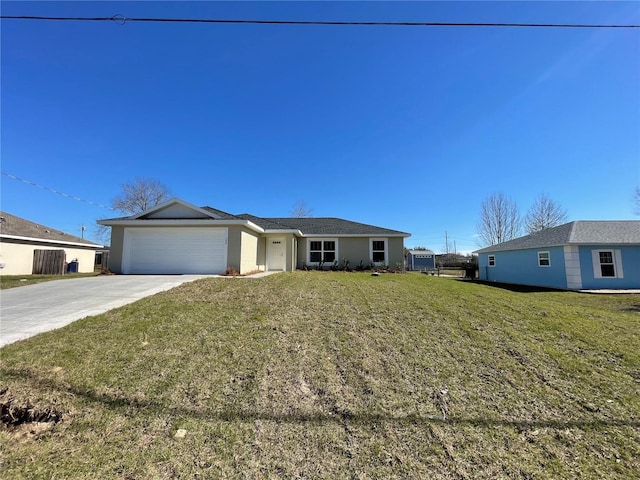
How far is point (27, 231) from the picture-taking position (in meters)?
18.2

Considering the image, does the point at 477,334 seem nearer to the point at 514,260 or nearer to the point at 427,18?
the point at 427,18

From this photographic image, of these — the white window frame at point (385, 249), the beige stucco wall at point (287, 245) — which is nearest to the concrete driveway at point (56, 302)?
the beige stucco wall at point (287, 245)

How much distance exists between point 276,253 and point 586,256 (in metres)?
17.3

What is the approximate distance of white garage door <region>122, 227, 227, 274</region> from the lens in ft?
44.3

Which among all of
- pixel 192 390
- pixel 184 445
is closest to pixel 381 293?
pixel 192 390

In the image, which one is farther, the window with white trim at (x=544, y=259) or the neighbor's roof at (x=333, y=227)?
the neighbor's roof at (x=333, y=227)

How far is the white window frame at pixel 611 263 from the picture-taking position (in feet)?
52.3

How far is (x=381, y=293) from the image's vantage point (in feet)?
28.1

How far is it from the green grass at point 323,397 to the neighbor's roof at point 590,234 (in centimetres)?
1336

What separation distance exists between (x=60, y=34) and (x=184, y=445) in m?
10.8

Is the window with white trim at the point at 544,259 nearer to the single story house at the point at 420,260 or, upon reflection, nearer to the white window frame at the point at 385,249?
the white window frame at the point at 385,249

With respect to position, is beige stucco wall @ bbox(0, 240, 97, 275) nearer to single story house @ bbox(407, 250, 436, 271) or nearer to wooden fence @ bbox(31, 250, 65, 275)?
wooden fence @ bbox(31, 250, 65, 275)

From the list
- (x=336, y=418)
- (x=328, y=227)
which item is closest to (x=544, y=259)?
(x=328, y=227)

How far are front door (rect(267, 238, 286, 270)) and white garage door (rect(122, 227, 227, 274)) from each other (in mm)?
4992
